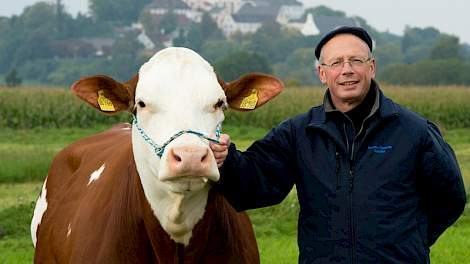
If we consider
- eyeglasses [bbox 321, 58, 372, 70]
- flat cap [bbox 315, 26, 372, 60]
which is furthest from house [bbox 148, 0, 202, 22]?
eyeglasses [bbox 321, 58, 372, 70]

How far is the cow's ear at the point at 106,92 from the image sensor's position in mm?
4797

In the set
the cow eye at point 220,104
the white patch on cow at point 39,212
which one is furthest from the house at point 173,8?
the cow eye at point 220,104

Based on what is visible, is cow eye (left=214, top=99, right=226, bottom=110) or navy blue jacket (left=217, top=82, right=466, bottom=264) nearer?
cow eye (left=214, top=99, right=226, bottom=110)

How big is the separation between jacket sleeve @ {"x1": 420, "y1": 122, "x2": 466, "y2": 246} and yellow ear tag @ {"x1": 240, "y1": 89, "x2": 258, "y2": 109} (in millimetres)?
889

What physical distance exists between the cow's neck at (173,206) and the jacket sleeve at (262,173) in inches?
7.0

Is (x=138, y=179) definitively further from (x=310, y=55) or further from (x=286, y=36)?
(x=286, y=36)

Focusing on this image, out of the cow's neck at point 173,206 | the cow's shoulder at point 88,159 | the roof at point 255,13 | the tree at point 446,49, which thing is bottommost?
the roof at point 255,13

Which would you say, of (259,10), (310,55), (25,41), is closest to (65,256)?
(310,55)

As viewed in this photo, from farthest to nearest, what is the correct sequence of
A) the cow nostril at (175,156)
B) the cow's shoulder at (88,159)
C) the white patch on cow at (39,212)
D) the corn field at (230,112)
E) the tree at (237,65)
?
the tree at (237,65) < the corn field at (230,112) < the white patch on cow at (39,212) < the cow's shoulder at (88,159) < the cow nostril at (175,156)

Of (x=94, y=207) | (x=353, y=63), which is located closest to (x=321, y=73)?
(x=353, y=63)

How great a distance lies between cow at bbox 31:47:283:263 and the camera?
4301mm

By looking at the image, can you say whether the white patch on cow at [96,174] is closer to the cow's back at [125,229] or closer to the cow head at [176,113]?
the cow's back at [125,229]

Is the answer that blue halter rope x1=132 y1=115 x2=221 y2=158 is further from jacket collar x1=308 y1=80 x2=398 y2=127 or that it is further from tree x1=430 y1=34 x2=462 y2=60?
tree x1=430 y1=34 x2=462 y2=60

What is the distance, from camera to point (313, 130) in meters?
4.89
